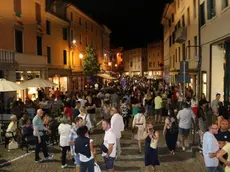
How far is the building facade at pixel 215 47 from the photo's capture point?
1725 cm

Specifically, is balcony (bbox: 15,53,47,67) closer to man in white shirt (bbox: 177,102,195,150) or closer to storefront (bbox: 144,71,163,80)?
man in white shirt (bbox: 177,102,195,150)

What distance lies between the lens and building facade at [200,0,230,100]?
17250 mm

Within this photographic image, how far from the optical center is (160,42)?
8469 centimetres

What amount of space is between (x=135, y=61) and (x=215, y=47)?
297 feet

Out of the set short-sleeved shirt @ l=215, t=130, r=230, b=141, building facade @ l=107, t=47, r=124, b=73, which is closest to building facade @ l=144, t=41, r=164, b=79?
building facade @ l=107, t=47, r=124, b=73

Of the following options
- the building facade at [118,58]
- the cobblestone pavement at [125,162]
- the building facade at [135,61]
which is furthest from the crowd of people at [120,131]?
the building facade at [118,58]

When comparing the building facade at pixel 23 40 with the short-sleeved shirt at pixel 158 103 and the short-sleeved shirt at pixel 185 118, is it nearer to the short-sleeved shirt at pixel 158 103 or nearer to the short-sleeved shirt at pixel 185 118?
the short-sleeved shirt at pixel 158 103

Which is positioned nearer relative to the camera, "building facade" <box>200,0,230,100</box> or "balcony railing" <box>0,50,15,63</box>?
"building facade" <box>200,0,230,100</box>

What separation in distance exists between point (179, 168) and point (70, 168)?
3465 mm

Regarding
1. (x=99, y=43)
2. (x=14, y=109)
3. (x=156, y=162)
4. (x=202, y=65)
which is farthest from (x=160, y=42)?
(x=156, y=162)

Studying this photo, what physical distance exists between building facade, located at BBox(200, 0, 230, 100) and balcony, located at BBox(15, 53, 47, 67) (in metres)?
13.5

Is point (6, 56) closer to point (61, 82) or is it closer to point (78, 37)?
point (61, 82)

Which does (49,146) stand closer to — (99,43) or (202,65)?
(202,65)

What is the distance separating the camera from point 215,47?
20203 mm
